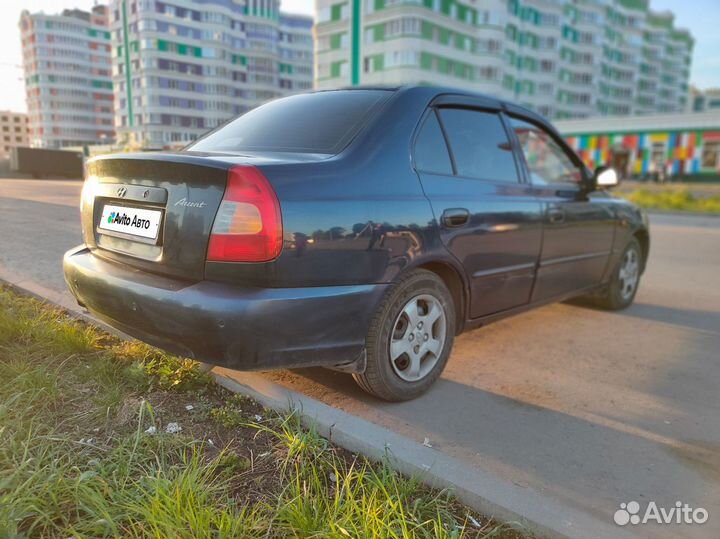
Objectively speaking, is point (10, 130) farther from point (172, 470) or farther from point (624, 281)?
point (172, 470)

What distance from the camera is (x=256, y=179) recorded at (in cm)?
217

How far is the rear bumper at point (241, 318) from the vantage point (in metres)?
2.15

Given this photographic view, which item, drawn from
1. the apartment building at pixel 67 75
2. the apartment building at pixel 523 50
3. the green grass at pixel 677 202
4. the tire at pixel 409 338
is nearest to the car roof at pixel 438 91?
the tire at pixel 409 338

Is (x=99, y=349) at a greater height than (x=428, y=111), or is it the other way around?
(x=428, y=111)

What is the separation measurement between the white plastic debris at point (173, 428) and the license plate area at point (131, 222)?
2.60 feet

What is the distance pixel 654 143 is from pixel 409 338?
149ft

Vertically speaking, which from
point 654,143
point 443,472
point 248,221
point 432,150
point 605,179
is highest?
point 654,143

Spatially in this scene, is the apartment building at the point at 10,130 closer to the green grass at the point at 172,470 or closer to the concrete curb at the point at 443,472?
the green grass at the point at 172,470

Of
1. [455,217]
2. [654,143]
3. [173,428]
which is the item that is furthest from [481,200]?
[654,143]

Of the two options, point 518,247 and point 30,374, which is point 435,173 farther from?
point 30,374

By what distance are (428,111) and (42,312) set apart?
8.66 ft

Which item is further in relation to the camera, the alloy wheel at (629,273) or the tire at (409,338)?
the alloy wheel at (629,273)

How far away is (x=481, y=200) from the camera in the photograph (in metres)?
3.19

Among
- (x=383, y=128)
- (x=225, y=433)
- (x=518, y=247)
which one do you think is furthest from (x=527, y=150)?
(x=225, y=433)
